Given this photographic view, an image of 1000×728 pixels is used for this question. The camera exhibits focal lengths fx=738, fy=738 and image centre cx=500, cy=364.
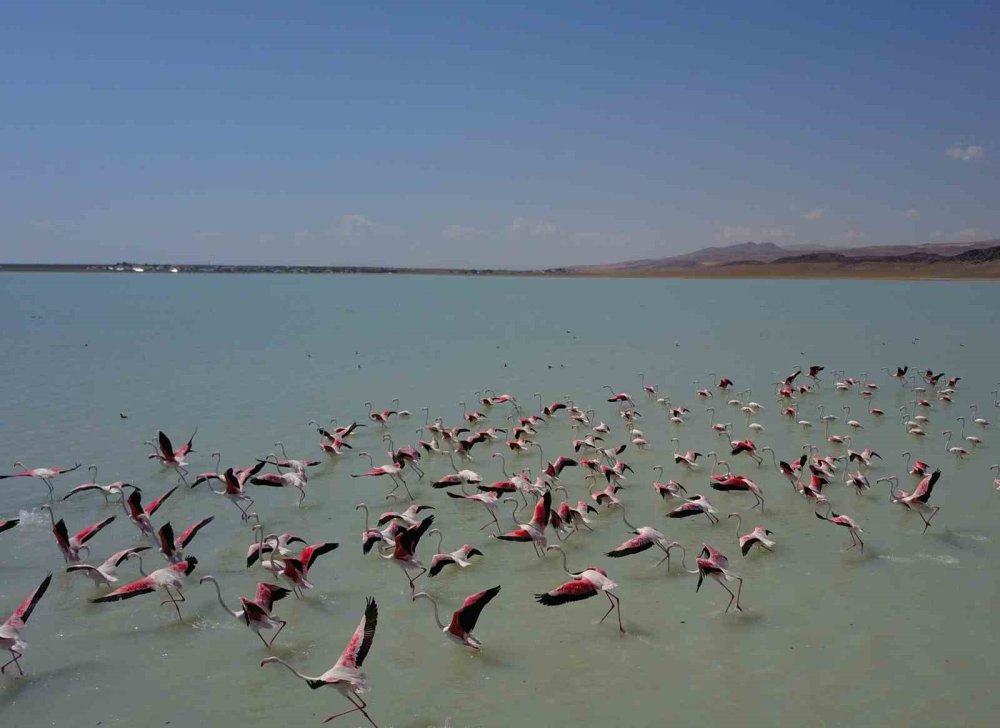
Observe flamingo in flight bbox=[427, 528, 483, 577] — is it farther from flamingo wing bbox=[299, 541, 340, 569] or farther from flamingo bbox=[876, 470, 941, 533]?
flamingo bbox=[876, 470, 941, 533]

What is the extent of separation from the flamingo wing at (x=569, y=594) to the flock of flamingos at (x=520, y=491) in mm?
11

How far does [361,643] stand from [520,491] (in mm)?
4923

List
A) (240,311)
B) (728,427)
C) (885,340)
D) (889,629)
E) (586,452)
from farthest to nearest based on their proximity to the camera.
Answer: (240,311)
(885,340)
(728,427)
(586,452)
(889,629)

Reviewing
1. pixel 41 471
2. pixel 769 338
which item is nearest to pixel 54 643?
pixel 41 471

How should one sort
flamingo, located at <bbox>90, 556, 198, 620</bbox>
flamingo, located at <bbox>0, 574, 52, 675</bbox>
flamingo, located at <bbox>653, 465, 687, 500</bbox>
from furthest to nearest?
flamingo, located at <bbox>653, 465, 687, 500</bbox>
flamingo, located at <bbox>90, 556, 198, 620</bbox>
flamingo, located at <bbox>0, 574, 52, 675</bbox>

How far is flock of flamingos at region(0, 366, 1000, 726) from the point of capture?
633 cm

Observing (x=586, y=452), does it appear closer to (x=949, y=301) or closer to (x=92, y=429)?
(x=92, y=429)

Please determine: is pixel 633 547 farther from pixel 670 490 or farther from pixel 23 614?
pixel 23 614

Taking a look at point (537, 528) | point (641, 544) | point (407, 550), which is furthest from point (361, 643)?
point (641, 544)

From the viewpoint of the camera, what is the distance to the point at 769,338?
2936cm

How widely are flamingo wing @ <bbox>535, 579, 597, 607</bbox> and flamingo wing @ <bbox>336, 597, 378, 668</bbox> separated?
5.10 ft

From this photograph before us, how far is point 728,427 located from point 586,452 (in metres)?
3.02

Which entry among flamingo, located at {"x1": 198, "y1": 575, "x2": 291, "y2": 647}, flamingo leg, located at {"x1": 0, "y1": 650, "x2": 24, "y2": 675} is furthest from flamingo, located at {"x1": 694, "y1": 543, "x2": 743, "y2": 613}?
flamingo leg, located at {"x1": 0, "y1": 650, "x2": 24, "y2": 675}

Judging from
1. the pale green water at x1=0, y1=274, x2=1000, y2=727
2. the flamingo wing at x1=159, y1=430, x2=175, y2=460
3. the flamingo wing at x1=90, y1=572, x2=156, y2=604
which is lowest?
the pale green water at x1=0, y1=274, x2=1000, y2=727
